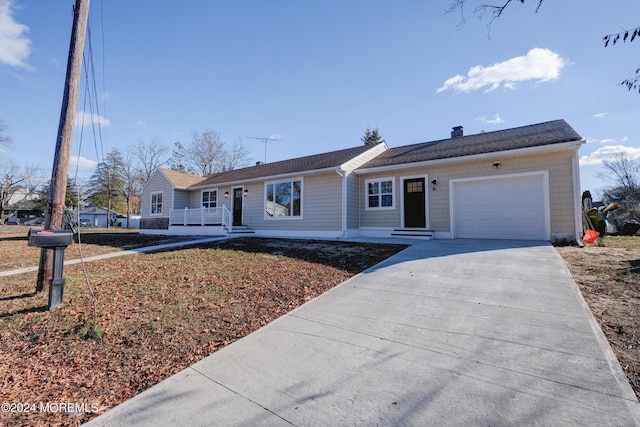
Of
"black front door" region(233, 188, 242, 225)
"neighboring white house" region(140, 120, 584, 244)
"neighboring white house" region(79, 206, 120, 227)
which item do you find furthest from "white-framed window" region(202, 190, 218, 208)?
"neighboring white house" region(79, 206, 120, 227)

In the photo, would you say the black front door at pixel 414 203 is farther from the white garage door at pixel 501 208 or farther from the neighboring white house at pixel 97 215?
the neighboring white house at pixel 97 215

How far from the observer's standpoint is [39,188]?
46875 millimetres

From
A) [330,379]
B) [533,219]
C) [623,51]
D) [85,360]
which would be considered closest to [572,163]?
[533,219]

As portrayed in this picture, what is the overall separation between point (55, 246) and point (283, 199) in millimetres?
10068

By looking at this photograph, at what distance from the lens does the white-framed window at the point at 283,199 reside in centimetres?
1345

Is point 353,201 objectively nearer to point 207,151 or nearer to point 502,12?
point 502,12

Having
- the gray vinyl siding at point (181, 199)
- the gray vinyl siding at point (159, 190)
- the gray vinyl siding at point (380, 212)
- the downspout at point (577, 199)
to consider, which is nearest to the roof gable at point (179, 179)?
the gray vinyl siding at point (159, 190)

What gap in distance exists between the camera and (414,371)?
2457 mm

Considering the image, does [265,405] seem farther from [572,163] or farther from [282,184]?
[282,184]

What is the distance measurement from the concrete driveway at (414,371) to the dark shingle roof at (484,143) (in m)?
6.78

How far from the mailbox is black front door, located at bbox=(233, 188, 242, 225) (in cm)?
1175

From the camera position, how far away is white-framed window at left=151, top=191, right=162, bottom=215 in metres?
19.5

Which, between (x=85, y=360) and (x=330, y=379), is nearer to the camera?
(x=330, y=379)

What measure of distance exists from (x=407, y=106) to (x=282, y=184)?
7076 millimetres
